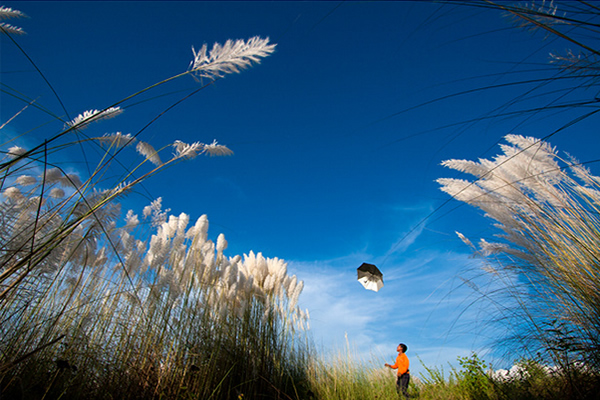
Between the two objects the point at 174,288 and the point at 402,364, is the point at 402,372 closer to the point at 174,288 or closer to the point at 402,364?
the point at 402,364

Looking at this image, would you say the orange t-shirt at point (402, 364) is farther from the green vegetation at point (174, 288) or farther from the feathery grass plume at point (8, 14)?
the feathery grass plume at point (8, 14)

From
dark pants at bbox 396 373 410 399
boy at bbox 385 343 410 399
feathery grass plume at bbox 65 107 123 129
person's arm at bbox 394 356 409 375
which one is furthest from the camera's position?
person's arm at bbox 394 356 409 375

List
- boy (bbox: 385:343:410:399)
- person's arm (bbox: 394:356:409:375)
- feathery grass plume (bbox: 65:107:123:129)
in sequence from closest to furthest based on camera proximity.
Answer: feathery grass plume (bbox: 65:107:123:129)
boy (bbox: 385:343:410:399)
person's arm (bbox: 394:356:409:375)

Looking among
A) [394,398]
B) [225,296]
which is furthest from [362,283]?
[225,296]

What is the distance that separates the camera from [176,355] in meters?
2.76

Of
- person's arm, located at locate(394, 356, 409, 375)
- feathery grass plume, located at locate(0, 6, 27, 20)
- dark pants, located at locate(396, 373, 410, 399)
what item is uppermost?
feathery grass plume, located at locate(0, 6, 27, 20)

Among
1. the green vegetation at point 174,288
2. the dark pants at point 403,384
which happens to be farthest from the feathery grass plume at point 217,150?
the dark pants at point 403,384

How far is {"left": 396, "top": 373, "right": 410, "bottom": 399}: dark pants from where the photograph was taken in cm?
472

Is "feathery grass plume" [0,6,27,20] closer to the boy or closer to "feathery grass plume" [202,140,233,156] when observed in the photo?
"feathery grass plume" [202,140,233,156]

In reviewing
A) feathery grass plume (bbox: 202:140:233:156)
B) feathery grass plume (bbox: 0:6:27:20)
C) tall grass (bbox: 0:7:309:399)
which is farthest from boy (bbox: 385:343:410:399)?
feathery grass plume (bbox: 0:6:27:20)

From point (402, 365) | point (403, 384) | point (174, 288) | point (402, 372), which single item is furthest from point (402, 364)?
point (174, 288)

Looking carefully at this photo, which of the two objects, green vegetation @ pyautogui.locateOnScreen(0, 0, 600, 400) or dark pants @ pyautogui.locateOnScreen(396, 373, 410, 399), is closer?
green vegetation @ pyautogui.locateOnScreen(0, 0, 600, 400)

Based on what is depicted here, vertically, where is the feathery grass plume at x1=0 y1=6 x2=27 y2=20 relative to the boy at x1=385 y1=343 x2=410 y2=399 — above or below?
above

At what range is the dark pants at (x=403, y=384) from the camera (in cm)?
472
